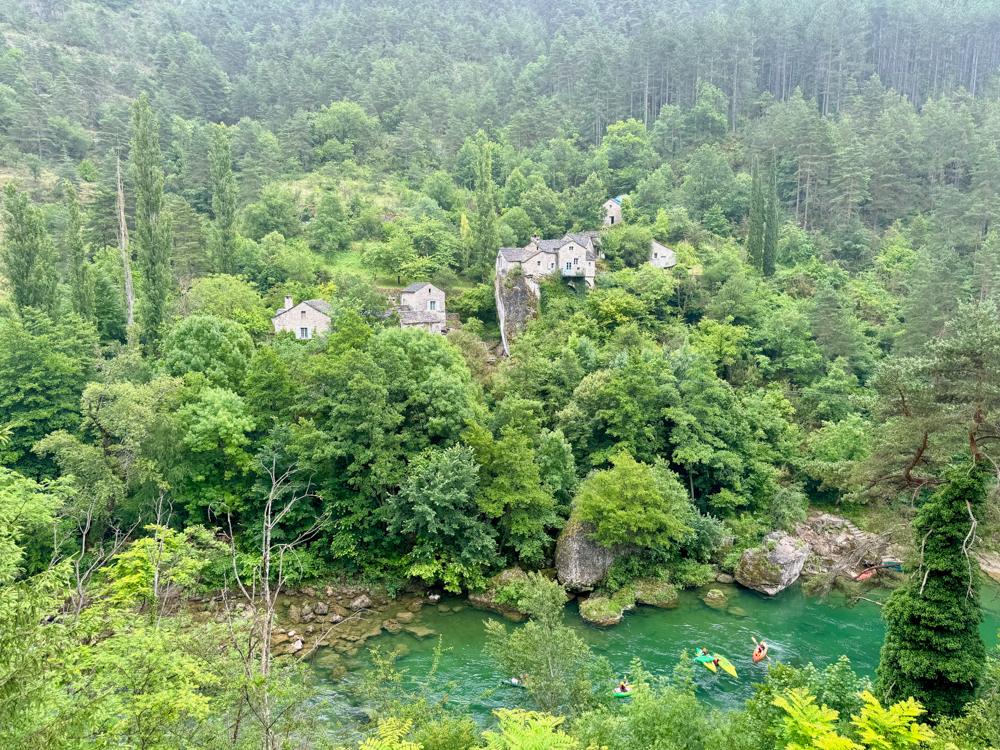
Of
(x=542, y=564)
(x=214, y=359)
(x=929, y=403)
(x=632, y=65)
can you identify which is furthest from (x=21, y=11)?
(x=929, y=403)

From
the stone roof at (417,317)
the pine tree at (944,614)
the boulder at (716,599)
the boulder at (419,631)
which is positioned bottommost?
the boulder at (716,599)

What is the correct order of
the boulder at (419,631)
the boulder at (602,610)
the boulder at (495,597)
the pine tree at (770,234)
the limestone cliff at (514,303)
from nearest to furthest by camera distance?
the boulder at (419,631) → the boulder at (602,610) → the boulder at (495,597) → the limestone cliff at (514,303) → the pine tree at (770,234)

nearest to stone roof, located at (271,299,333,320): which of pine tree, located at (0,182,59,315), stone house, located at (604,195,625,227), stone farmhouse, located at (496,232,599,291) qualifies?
pine tree, located at (0,182,59,315)

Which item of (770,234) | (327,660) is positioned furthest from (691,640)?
(770,234)

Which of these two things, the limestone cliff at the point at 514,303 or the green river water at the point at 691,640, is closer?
the green river water at the point at 691,640

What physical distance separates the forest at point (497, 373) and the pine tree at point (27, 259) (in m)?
0.21

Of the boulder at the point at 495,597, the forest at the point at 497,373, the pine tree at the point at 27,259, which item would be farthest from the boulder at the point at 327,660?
the pine tree at the point at 27,259

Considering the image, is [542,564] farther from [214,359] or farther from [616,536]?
[214,359]

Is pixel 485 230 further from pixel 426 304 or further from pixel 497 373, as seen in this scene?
pixel 497 373

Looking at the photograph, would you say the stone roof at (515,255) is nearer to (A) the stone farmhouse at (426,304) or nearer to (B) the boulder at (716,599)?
(A) the stone farmhouse at (426,304)

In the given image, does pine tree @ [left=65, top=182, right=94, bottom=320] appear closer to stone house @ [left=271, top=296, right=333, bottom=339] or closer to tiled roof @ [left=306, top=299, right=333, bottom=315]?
stone house @ [left=271, top=296, right=333, bottom=339]

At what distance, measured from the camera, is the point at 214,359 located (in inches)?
1406

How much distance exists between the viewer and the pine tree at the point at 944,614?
679 inches

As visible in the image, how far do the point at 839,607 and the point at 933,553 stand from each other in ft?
45.7
